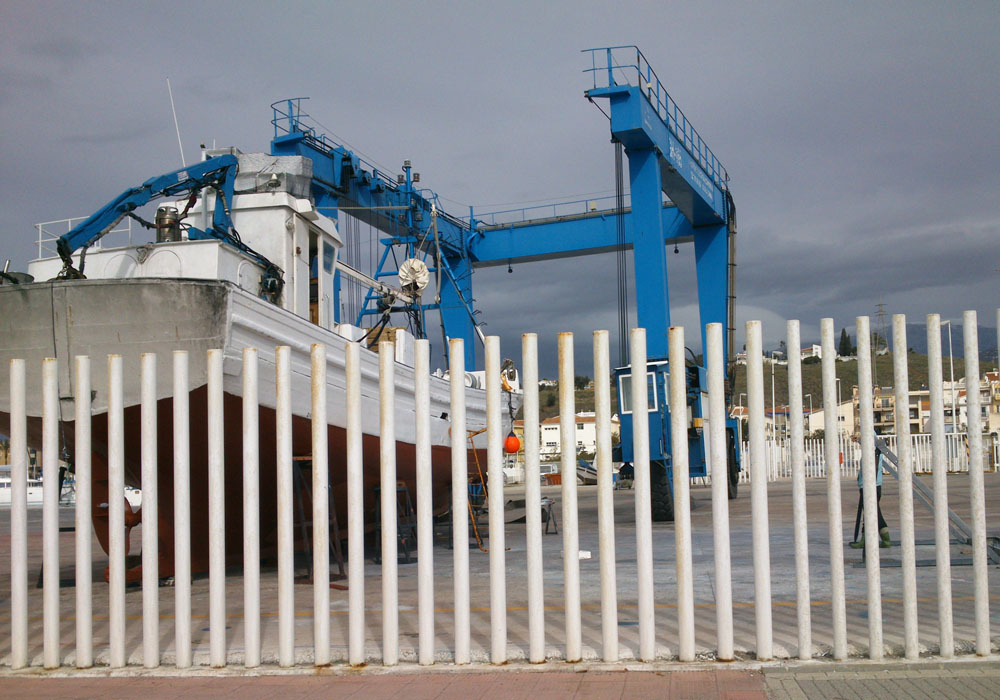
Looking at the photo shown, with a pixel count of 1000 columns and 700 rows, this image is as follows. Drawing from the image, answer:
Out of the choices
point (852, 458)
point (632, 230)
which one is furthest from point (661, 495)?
point (852, 458)

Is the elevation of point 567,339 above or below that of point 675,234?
below

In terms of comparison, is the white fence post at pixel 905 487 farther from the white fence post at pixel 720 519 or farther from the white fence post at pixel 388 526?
the white fence post at pixel 388 526

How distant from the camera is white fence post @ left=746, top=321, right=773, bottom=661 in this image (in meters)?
4.95

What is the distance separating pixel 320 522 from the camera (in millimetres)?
5277

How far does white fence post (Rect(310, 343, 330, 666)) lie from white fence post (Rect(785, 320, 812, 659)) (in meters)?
2.76

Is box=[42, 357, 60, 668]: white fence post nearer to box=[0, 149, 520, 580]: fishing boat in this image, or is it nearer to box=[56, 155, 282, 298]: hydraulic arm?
box=[0, 149, 520, 580]: fishing boat

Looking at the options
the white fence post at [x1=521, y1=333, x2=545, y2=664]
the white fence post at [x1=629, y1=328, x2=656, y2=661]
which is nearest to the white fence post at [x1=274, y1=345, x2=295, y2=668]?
the white fence post at [x1=521, y1=333, x2=545, y2=664]

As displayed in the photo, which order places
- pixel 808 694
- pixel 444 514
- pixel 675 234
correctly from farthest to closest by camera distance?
1. pixel 675 234
2. pixel 444 514
3. pixel 808 694

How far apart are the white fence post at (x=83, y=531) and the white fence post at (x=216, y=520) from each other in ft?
2.54

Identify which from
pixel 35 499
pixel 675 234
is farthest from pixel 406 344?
pixel 35 499

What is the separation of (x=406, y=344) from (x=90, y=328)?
604 centimetres

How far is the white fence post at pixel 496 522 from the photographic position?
198 inches

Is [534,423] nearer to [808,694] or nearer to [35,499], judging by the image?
[808,694]

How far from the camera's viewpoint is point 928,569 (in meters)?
8.42
